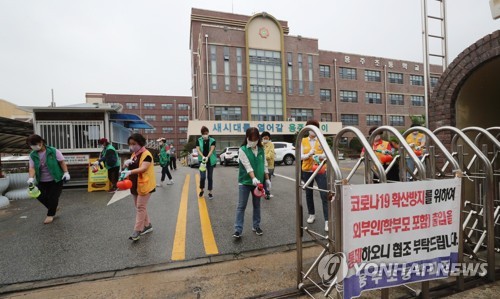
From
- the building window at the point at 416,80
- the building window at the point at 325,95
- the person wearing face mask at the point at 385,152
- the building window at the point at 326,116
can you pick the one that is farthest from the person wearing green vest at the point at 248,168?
the building window at the point at 416,80

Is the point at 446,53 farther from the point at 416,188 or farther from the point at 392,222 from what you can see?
the point at 392,222

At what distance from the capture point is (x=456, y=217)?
243 cm

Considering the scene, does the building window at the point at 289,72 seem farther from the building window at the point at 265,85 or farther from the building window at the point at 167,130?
the building window at the point at 167,130

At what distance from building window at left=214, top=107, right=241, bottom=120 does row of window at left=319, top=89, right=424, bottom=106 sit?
14.0 metres

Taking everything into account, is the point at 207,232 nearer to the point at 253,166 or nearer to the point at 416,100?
the point at 253,166

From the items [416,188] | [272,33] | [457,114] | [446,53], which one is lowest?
[416,188]

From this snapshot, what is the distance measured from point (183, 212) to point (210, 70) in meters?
30.9

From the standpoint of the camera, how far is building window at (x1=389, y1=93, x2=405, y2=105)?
44606 millimetres

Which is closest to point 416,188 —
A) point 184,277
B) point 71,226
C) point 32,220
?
point 184,277

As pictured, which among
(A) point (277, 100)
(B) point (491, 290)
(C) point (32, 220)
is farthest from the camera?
(A) point (277, 100)

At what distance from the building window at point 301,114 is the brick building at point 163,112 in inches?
1893

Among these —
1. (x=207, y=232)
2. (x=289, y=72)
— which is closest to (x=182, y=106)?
(x=289, y=72)

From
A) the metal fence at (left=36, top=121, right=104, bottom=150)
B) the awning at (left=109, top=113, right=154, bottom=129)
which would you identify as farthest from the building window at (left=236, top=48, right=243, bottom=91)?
the metal fence at (left=36, top=121, right=104, bottom=150)

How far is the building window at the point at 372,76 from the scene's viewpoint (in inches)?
1703
